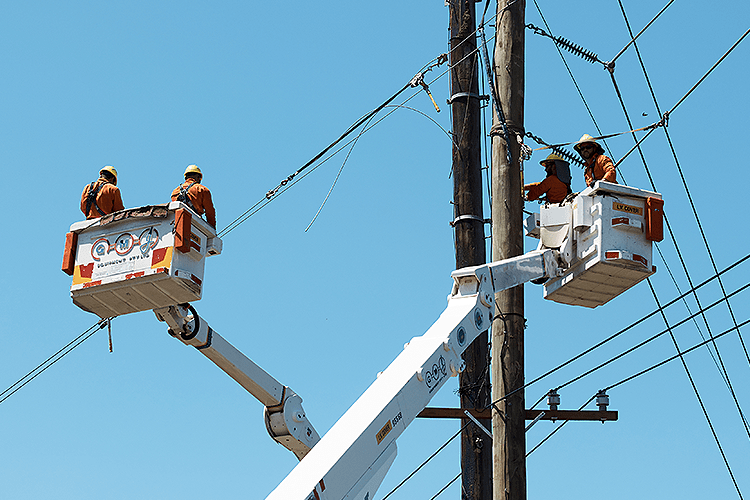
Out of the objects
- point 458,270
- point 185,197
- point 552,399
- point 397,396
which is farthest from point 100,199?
point 552,399

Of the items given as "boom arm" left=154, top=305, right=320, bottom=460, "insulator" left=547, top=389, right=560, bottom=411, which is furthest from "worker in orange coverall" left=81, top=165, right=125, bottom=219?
"insulator" left=547, top=389, right=560, bottom=411

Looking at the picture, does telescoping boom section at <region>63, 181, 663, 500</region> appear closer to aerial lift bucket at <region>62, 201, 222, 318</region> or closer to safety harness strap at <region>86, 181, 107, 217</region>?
aerial lift bucket at <region>62, 201, 222, 318</region>

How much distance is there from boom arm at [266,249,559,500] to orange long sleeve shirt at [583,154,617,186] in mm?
1084

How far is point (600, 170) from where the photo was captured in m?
10.7

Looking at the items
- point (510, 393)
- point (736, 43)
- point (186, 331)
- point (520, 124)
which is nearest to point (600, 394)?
point (510, 393)

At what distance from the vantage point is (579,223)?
10.2 metres

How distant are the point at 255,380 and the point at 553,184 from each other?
171 inches

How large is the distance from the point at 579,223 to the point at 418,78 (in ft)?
11.6

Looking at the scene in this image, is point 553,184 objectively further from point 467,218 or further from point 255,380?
point 255,380

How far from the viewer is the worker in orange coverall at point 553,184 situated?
11047 mm

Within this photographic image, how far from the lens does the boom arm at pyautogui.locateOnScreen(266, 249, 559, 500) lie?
7285 mm

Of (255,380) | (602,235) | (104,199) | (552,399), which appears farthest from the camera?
(255,380)

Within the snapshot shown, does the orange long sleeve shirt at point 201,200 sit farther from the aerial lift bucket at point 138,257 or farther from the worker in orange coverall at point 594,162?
the worker in orange coverall at point 594,162

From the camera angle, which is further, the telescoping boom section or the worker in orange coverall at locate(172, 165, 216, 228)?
the worker in orange coverall at locate(172, 165, 216, 228)
